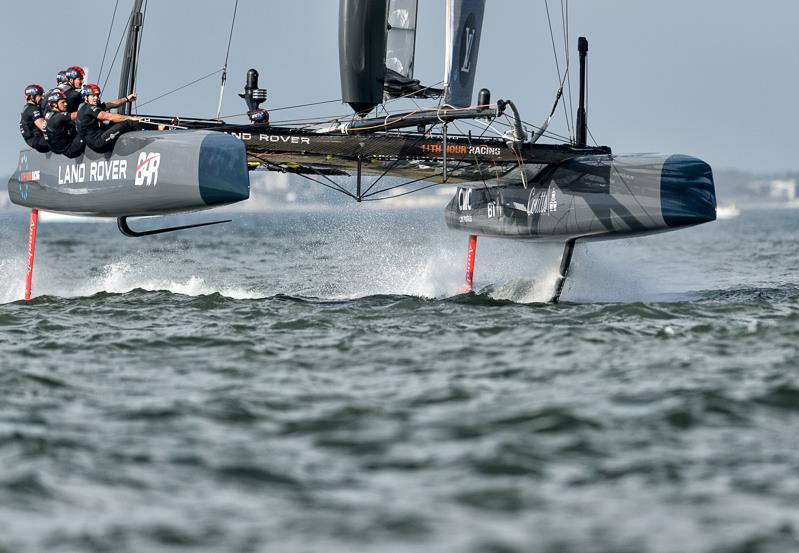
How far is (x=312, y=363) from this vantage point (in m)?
5.11

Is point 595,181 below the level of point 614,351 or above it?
above

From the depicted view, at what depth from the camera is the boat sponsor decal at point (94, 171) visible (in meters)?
7.76

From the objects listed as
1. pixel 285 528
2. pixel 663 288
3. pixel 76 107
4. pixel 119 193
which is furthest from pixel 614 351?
pixel 663 288

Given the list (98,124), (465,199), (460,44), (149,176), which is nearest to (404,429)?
(149,176)

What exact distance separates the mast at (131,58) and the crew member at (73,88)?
386mm

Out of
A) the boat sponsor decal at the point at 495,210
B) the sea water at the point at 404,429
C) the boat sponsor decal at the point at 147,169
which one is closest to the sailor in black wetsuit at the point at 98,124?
the boat sponsor decal at the point at 147,169

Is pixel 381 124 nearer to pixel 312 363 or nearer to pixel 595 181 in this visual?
pixel 595 181

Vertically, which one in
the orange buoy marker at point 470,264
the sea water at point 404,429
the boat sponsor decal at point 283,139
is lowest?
the sea water at point 404,429

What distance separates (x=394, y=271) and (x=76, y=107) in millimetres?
3633

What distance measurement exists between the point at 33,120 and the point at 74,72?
0.56 metres

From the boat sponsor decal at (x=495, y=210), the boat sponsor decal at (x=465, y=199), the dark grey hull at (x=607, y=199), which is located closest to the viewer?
the dark grey hull at (x=607, y=199)

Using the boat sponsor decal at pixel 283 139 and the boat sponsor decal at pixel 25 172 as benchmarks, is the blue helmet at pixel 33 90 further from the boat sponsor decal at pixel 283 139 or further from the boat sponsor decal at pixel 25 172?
the boat sponsor decal at pixel 283 139

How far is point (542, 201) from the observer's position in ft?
28.5

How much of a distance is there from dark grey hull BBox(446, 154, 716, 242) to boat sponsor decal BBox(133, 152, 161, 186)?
289 centimetres
